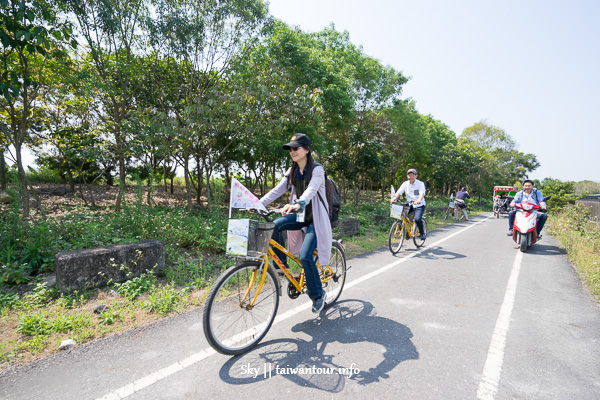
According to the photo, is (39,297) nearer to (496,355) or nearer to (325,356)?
(325,356)

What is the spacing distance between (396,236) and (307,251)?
4.77m

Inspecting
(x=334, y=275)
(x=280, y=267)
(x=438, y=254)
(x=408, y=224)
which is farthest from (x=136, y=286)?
(x=438, y=254)

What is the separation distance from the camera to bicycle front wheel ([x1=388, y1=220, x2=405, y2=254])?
7355 millimetres

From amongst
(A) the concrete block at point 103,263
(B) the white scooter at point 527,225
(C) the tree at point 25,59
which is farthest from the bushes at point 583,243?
(C) the tree at point 25,59

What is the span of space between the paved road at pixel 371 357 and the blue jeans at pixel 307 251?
1.34 ft

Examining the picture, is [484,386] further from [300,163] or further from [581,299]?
[581,299]

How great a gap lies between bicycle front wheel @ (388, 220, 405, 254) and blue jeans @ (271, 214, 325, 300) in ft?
14.2

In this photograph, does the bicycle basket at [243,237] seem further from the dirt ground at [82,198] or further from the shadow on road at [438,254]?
the dirt ground at [82,198]

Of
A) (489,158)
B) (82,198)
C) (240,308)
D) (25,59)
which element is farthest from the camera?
(489,158)

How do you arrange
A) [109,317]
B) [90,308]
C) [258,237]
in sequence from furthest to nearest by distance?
[90,308] < [109,317] < [258,237]

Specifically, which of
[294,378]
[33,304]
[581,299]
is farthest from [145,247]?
[581,299]

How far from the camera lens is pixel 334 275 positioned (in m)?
4.07

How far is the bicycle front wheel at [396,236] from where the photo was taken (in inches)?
290

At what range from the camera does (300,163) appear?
3.52 metres
